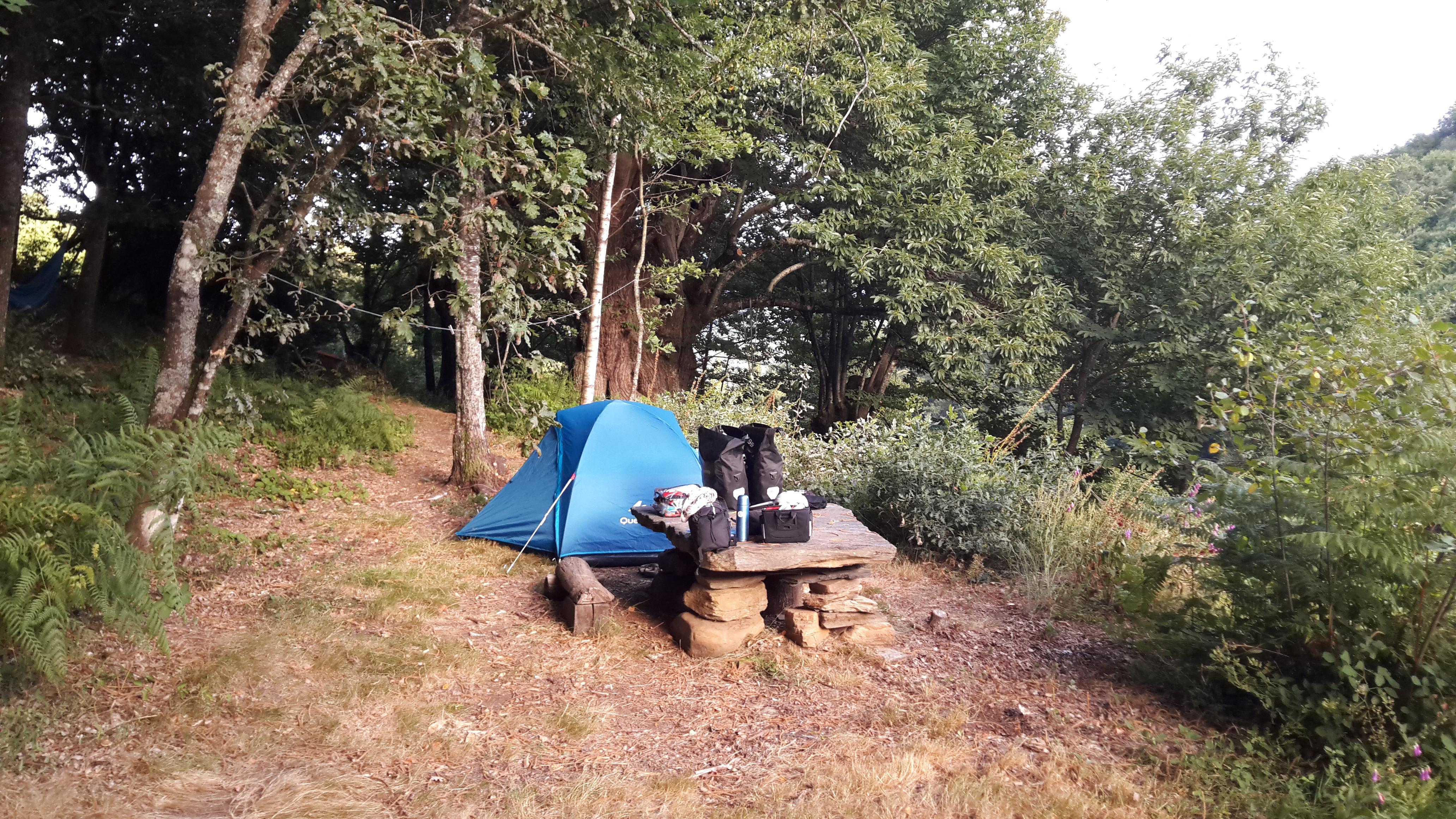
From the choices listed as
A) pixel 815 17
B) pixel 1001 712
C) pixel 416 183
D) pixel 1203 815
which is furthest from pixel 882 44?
pixel 1203 815

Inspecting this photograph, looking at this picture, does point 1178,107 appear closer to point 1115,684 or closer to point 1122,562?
point 1122,562

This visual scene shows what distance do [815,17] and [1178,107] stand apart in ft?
31.5

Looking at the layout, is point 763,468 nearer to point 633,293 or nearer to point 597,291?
point 597,291

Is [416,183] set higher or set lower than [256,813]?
higher

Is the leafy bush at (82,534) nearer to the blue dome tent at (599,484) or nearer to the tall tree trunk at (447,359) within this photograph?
the blue dome tent at (599,484)

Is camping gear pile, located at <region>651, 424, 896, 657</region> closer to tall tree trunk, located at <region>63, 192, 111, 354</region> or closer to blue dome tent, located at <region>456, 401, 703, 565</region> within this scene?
blue dome tent, located at <region>456, 401, 703, 565</region>

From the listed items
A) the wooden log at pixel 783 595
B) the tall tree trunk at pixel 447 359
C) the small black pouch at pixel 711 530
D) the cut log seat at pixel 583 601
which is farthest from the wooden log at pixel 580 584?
the tall tree trunk at pixel 447 359

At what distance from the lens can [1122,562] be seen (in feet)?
18.5

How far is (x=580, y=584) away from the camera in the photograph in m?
5.39

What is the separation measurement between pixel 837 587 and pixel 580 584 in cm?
171

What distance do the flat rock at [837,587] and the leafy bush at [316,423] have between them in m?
5.66

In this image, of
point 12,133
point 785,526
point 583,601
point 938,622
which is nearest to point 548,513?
point 583,601

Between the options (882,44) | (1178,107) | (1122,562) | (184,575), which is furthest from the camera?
(1178,107)

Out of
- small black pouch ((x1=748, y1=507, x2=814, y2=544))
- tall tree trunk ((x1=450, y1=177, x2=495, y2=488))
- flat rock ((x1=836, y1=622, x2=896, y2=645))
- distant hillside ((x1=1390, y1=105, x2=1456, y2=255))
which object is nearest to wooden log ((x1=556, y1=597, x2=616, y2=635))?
small black pouch ((x1=748, y1=507, x2=814, y2=544))
